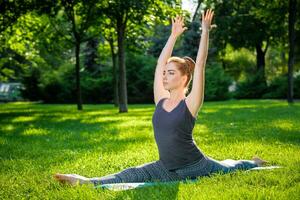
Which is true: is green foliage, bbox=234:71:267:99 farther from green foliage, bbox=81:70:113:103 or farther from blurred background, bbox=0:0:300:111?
green foliage, bbox=81:70:113:103

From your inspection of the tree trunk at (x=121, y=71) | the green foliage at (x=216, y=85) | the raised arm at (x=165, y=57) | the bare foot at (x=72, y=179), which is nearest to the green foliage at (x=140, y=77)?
the green foliage at (x=216, y=85)

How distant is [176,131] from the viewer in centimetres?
576

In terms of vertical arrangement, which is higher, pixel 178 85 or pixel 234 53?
pixel 234 53

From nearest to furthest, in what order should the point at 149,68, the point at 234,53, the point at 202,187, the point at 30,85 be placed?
1. the point at 202,187
2. the point at 149,68
3. the point at 30,85
4. the point at 234,53

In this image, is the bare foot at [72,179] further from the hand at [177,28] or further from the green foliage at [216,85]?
the green foliage at [216,85]

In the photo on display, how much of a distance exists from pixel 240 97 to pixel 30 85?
17.9 meters

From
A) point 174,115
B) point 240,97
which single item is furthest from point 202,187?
point 240,97

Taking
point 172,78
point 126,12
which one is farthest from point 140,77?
point 172,78

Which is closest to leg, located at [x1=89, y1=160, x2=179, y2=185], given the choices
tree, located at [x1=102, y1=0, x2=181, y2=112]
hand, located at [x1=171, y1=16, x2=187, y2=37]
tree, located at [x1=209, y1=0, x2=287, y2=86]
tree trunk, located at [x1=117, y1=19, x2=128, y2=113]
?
hand, located at [x1=171, y1=16, x2=187, y2=37]

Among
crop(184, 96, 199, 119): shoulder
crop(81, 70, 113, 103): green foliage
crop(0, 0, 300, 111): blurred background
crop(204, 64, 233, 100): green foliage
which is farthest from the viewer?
crop(204, 64, 233, 100): green foliage

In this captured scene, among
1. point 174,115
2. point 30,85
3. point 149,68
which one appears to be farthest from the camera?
point 30,85

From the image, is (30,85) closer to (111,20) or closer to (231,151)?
(111,20)

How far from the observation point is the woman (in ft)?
18.5

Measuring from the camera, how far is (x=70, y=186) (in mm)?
5598
